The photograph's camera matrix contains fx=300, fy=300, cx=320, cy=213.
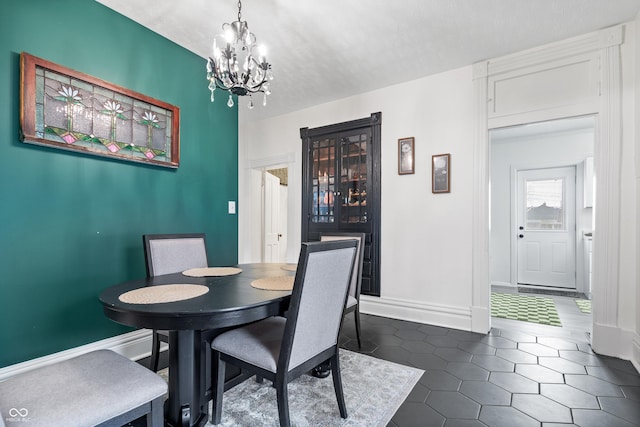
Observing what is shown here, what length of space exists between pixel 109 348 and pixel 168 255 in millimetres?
883

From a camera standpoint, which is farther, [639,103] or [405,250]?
[405,250]

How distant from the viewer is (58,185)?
2045 mm

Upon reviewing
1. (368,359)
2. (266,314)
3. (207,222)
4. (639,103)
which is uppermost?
(639,103)

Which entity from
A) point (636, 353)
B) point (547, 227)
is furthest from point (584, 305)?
point (636, 353)

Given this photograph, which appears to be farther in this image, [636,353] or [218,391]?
[636,353]

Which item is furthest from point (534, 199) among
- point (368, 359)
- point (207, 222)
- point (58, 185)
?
point (58, 185)

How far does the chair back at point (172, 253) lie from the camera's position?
2.02 metres

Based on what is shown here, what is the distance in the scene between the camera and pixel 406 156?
342 cm

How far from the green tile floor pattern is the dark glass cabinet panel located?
2587 millimetres

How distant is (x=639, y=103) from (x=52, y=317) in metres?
4.52

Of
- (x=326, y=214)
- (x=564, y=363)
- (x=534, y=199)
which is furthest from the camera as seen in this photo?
(x=534, y=199)

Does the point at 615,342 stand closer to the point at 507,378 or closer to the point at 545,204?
the point at 507,378

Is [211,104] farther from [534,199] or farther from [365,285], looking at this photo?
[534,199]

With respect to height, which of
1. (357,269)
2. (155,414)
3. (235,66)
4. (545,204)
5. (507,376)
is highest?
(235,66)
